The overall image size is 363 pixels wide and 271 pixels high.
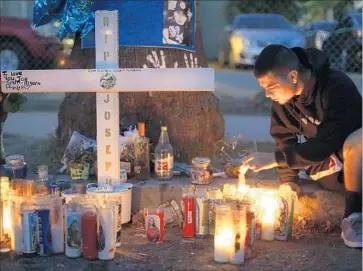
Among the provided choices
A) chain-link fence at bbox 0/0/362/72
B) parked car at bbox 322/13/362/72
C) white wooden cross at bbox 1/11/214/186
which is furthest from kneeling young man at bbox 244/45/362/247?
parked car at bbox 322/13/362/72

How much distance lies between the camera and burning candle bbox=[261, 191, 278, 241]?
13.7 ft

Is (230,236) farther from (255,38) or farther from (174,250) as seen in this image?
(255,38)

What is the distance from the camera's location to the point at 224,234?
12.4 feet

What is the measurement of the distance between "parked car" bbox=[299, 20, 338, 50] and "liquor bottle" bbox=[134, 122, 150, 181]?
23.3 ft

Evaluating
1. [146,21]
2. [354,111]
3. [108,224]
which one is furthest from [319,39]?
[108,224]

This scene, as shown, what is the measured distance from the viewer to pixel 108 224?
3795 millimetres

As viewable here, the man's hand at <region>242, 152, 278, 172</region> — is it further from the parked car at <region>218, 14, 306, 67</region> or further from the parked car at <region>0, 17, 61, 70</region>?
the parked car at <region>218, 14, 306, 67</region>

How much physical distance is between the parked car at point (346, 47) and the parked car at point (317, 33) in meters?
0.20

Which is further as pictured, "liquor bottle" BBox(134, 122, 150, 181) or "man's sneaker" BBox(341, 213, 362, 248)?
"liquor bottle" BBox(134, 122, 150, 181)

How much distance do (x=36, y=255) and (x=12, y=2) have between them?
10740mm

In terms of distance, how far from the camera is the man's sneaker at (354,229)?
407 cm

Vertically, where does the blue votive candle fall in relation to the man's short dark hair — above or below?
below

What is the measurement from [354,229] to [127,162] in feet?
5.79

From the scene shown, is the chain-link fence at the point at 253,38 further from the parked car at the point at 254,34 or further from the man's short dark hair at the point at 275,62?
the man's short dark hair at the point at 275,62
